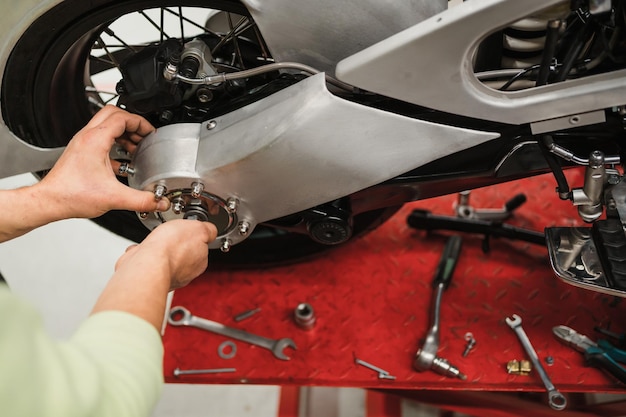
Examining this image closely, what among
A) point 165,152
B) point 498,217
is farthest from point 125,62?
point 498,217

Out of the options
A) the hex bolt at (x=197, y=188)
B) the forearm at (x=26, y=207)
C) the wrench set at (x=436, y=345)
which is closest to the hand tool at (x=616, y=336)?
the wrench set at (x=436, y=345)

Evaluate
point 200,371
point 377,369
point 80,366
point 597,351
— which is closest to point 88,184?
point 80,366

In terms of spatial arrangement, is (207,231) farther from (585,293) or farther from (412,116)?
(585,293)

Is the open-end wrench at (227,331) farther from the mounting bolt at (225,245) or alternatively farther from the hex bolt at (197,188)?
the hex bolt at (197,188)

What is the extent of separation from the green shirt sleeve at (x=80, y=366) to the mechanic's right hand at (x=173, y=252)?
0.08 metres

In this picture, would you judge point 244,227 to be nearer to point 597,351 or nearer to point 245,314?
point 245,314

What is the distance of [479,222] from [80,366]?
0.83m

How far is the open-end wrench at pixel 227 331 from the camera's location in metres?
0.97

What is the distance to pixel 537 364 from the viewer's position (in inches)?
35.7

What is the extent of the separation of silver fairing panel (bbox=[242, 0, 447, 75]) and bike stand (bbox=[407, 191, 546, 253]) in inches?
19.3

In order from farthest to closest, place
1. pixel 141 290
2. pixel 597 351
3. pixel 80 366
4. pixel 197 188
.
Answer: pixel 597 351
pixel 197 188
pixel 141 290
pixel 80 366

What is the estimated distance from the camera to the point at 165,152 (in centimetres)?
74

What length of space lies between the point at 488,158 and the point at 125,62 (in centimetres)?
47

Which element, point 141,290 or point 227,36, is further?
point 227,36
